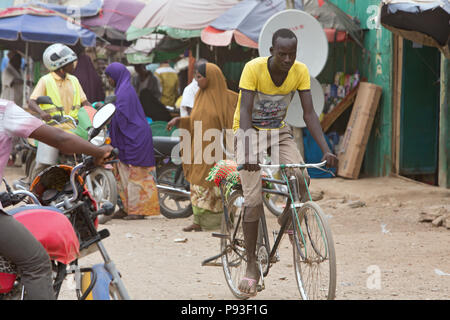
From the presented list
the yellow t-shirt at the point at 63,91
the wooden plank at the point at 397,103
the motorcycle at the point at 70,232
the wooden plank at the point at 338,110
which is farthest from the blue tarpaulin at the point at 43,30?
the motorcycle at the point at 70,232

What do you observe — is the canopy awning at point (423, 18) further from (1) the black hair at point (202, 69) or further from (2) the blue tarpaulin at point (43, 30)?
(2) the blue tarpaulin at point (43, 30)

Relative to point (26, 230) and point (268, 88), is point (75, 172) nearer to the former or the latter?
point (26, 230)

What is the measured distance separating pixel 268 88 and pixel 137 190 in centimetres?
434

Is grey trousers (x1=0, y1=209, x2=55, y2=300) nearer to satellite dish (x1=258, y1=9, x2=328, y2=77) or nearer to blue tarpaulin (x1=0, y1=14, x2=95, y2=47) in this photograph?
satellite dish (x1=258, y1=9, x2=328, y2=77)

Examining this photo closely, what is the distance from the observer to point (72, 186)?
3441mm

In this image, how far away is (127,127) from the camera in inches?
356

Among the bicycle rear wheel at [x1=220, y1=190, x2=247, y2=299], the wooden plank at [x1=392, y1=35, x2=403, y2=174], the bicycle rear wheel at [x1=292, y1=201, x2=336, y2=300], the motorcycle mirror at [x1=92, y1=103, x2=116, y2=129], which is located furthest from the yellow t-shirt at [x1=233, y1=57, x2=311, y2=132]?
the wooden plank at [x1=392, y1=35, x2=403, y2=174]

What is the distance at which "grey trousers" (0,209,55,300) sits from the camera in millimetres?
3143

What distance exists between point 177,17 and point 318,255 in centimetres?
938

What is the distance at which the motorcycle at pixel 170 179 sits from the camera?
9.12 meters

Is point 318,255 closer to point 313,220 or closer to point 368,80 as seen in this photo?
point 313,220

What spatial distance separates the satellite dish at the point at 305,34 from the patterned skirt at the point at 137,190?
220 centimetres

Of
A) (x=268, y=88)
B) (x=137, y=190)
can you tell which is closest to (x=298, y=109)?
(x=137, y=190)
